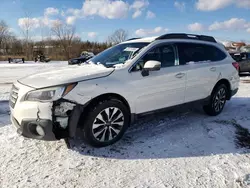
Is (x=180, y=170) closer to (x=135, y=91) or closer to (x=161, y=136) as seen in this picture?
(x=161, y=136)

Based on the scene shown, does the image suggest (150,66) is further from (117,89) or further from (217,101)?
(217,101)

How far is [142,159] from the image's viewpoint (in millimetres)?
3154

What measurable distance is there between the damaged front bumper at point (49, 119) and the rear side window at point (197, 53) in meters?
2.29

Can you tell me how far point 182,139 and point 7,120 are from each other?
3.52 metres

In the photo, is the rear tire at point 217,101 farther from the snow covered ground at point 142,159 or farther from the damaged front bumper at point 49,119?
the damaged front bumper at point 49,119

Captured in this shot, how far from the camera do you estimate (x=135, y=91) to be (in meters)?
3.60

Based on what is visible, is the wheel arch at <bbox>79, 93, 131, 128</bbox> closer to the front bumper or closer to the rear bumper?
the front bumper

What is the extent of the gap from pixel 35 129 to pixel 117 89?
4.16 ft

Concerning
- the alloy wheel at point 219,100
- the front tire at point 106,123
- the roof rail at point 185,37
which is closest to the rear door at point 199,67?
the roof rail at point 185,37

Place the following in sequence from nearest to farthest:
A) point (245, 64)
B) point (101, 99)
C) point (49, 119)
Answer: point (49, 119)
point (101, 99)
point (245, 64)

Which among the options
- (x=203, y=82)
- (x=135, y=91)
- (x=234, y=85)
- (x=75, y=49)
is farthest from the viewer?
(x=75, y=49)

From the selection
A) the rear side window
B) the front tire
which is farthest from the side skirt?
the rear side window

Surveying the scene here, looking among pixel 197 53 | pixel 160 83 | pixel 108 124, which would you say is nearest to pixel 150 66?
pixel 160 83

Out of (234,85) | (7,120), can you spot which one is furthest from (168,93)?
(7,120)
